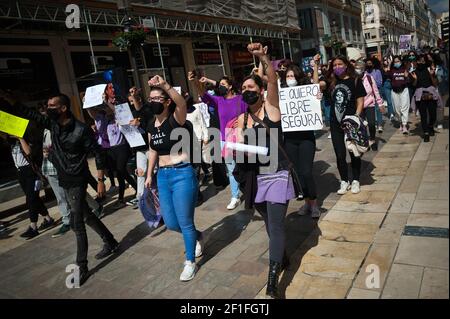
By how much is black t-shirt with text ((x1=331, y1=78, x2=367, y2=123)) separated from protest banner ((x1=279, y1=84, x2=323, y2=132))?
0.42 metres

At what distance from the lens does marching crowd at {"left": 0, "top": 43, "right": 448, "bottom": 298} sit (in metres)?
3.28

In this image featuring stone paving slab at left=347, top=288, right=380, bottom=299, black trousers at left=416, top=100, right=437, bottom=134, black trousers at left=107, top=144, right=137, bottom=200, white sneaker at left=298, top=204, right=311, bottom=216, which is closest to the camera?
stone paving slab at left=347, top=288, right=380, bottom=299

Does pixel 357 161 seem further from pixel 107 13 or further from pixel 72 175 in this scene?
pixel 107 13

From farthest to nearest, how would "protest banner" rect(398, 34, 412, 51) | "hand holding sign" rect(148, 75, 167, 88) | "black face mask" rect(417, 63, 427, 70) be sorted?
"protest banner" rect(398, 34, 412, 51), "black face mask" rect(417, 63, 427, 70), "hand holding sign" rect(148, 75, 167, 88)

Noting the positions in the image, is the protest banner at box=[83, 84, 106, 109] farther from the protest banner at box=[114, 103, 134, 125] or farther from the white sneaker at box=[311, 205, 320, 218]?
the white sneaker at box=[311, 205, 320, 218]

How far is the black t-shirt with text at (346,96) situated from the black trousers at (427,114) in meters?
3.02

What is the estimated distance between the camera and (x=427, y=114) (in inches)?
307

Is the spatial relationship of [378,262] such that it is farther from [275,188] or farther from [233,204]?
[233,204]

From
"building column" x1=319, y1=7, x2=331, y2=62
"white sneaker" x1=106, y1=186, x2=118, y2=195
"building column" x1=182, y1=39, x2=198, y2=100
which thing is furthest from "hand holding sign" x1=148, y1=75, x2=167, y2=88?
"building column" x1=319, y1=7, x2=331, y2=62

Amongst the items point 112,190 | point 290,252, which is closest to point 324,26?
point 112,190

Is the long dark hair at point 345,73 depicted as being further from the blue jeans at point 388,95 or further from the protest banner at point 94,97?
the blue jeans at point 388,95

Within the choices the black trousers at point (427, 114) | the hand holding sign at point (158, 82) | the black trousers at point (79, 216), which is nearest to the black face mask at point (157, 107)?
the hand holding sign at point (158, 82)
